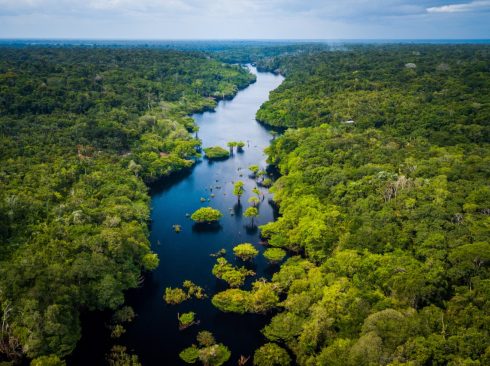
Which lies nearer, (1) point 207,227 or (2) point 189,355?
(2) point 189,355

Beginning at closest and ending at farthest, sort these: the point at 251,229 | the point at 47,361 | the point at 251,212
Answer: the point at 47,361, the point at 251,229, the point at 251,212

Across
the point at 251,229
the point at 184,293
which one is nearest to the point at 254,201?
the point at 251,229

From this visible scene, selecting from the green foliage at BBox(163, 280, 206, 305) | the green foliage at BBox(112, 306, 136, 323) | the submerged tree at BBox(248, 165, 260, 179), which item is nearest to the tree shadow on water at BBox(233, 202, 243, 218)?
the submerged tree at BBox(248, 165, 260, 179)

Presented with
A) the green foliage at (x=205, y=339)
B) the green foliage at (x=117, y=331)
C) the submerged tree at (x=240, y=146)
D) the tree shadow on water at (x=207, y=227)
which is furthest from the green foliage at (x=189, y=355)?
Result: the submerged tree at (x=240, y=146)

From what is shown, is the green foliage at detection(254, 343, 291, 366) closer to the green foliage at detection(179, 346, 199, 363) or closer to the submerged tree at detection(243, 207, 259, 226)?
the green foliage at detection(179, 346, 199, 363)

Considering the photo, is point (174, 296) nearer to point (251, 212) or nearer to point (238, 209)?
point (251, 212)

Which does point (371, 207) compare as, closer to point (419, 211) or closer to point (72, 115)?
point (419, 211)

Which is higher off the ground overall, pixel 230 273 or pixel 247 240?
pixel 230 273
